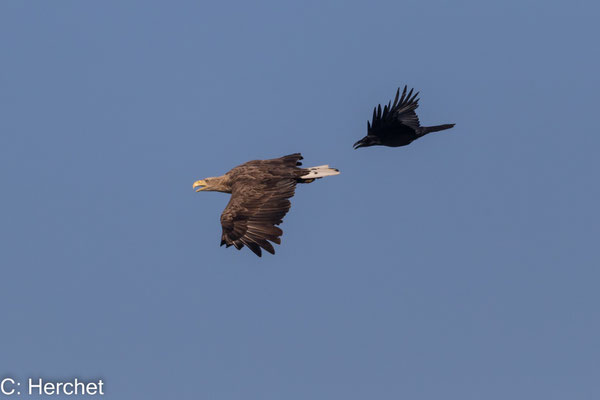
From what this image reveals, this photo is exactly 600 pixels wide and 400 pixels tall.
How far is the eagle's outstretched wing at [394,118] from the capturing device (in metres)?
26.1

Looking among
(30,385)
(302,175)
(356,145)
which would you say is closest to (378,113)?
(356,145)

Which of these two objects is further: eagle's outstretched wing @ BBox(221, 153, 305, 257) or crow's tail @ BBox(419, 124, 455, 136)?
crow's tail @ BBox(419, 124, 455, 136)

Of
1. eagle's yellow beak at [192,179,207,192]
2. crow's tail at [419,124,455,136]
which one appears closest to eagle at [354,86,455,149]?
crow's tail at [419,124,455,136]

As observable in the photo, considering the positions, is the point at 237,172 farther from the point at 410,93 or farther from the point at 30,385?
the point at 30,385

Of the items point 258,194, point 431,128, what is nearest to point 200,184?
point 258,194

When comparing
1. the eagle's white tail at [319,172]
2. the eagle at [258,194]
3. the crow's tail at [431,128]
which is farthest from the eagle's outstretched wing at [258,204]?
the crow's tail at [431,128]

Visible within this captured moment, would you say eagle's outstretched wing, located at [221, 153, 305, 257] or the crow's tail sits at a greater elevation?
the crow's tail

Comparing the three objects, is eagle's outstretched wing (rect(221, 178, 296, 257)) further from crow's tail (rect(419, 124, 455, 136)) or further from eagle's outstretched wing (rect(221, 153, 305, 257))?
crow's tail (rect(419, 124, 455, 136))

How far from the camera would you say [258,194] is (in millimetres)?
24062

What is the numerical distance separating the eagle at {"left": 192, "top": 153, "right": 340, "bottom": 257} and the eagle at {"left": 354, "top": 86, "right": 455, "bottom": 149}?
1.57 meters

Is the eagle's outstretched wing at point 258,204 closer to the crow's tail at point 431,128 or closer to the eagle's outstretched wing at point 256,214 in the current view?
→ the eagle's outstretched wing at point 256,214

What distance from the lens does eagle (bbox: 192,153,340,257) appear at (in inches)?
914

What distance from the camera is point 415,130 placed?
85.9 ft

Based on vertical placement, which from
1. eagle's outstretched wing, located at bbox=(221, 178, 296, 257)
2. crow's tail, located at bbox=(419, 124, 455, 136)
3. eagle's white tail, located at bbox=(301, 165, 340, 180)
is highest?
crow's tail, located at bbox=(419, 124, 455, 136)
